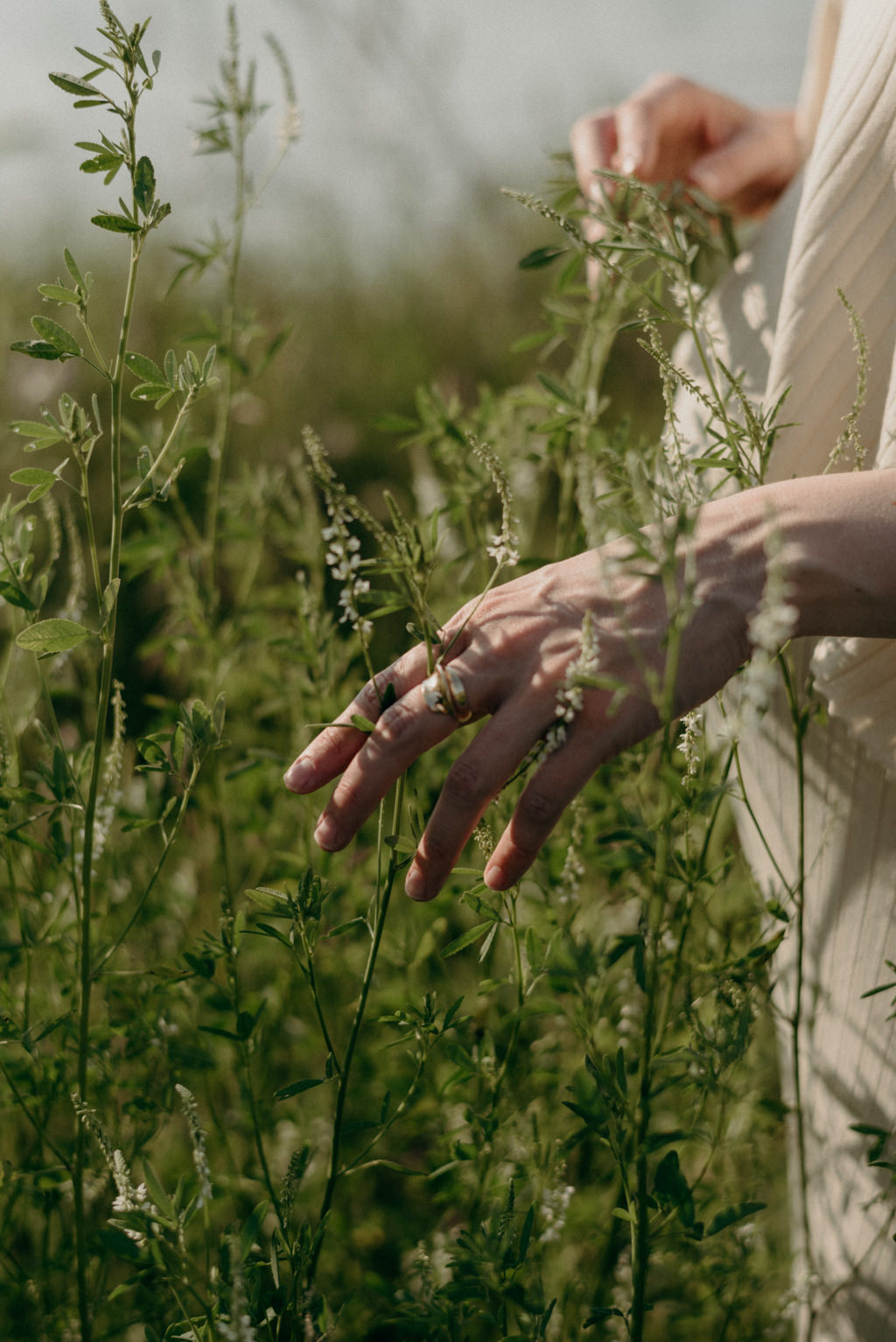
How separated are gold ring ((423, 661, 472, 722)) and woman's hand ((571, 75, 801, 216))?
2.84ft

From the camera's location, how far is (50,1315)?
4.23 ft

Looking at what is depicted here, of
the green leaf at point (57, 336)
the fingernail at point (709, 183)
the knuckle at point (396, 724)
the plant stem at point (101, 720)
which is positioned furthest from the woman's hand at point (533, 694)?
the fingernail at point (709, 183)

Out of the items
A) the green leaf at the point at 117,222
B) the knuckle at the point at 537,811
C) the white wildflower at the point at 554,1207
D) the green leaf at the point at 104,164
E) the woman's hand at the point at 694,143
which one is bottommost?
the white wildflower at the point at 554,1207

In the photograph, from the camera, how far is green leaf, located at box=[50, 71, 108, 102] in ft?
2.83

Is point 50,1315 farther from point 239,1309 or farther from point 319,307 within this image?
point 319,307

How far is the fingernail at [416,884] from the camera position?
0.96 m

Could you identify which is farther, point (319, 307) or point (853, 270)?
point (319, 307)

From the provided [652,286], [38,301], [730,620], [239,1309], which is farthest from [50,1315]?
[38,301]

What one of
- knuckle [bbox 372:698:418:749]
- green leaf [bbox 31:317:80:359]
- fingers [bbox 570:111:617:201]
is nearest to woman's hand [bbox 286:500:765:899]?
A: knuckle [bbox 372:698:418:749]

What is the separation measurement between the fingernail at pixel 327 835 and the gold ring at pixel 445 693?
151 mm

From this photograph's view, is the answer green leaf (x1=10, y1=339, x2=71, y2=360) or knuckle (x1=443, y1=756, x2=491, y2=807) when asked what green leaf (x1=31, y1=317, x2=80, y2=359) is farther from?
knuckle (x1=443, y1=756, x2=491, y2=807)

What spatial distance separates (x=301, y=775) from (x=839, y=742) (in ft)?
2.39

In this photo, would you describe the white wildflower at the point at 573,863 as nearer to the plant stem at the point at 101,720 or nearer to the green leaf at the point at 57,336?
the plant stem at the point at 101,720

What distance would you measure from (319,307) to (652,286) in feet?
11.7
